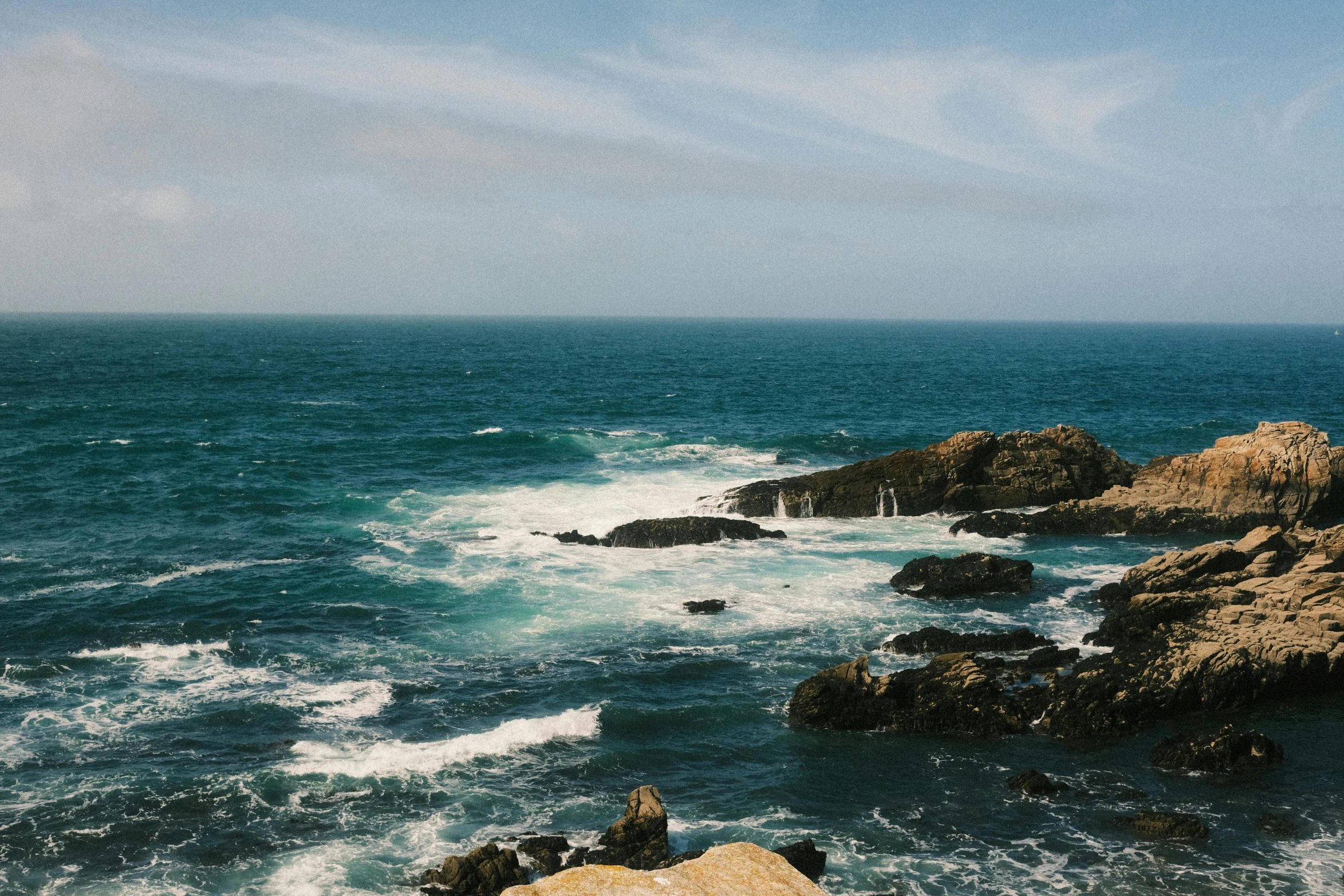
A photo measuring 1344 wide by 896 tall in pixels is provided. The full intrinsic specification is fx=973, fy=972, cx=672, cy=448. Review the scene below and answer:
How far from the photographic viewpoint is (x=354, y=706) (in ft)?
91.5

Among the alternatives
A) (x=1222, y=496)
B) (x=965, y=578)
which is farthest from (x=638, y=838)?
(x=1222, y=496)

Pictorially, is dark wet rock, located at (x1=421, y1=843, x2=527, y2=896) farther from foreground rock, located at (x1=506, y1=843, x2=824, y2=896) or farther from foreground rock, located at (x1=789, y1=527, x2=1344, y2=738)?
foreground rock, located at (x1=506, y1=843, x2=824, y2=896)

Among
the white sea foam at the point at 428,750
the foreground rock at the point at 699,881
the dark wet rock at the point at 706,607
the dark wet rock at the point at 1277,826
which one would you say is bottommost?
the white sea foam at the point at 428,750

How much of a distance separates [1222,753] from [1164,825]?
4145 millimetres

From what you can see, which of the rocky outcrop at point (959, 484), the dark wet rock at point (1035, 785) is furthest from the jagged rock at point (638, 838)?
the rocky outcrop at point (959, 484)

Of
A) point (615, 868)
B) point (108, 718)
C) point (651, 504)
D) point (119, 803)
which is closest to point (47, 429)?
point (651, 504)

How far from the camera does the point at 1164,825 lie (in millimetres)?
21094

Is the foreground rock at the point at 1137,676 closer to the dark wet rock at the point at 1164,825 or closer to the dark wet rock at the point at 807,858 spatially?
the dark wet rock at the point at 1164,825

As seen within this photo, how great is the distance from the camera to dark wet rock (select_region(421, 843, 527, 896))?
742 inches

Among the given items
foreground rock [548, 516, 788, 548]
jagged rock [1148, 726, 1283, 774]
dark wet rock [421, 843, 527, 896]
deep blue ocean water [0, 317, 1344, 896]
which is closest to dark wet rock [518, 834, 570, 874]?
dark wet rock [421, 843, 527, 896]

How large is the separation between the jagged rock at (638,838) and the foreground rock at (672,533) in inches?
926

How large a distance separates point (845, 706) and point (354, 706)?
13.9m

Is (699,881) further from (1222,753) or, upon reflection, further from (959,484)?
(959,484)

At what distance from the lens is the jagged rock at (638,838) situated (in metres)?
19.7
